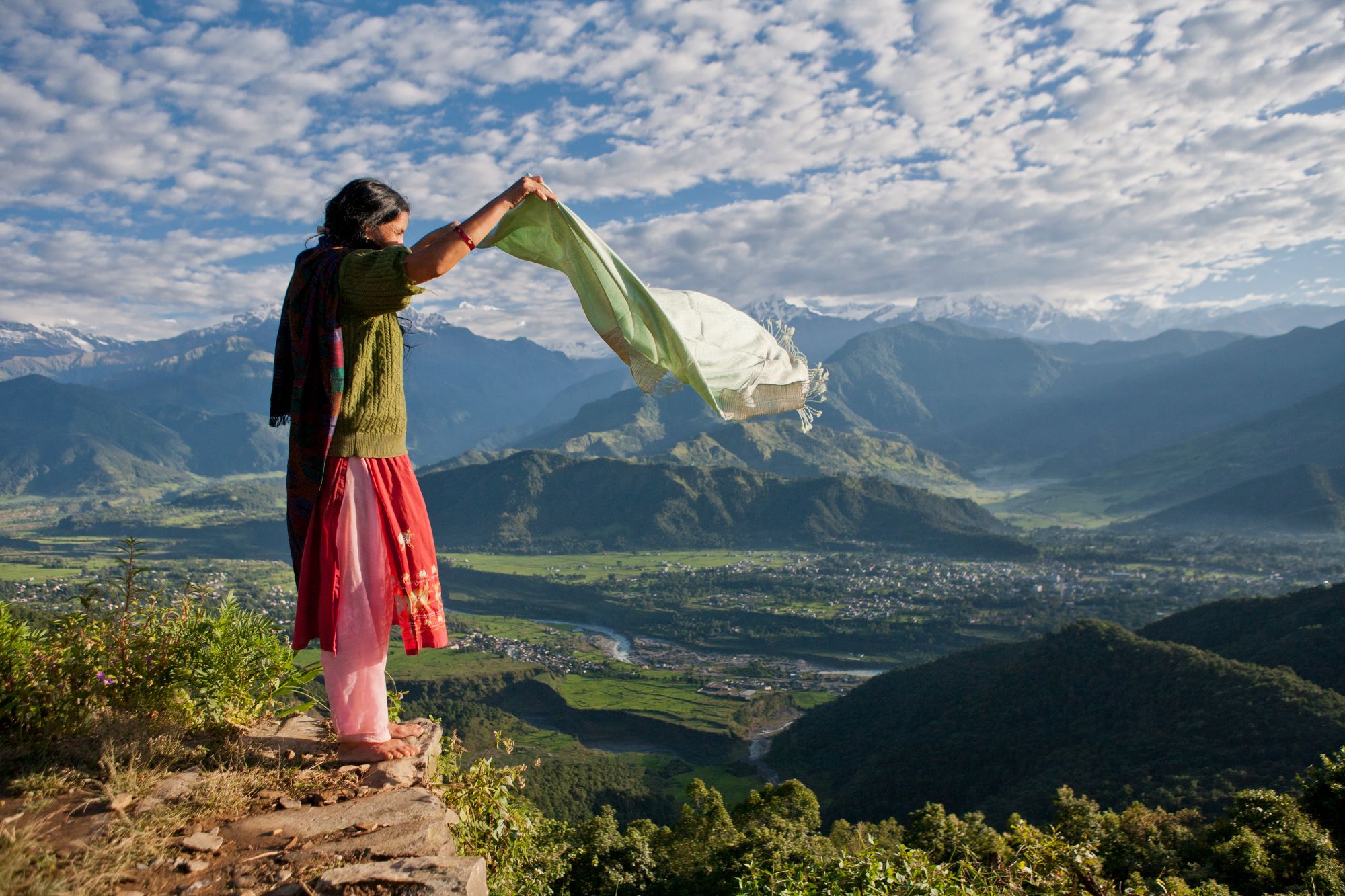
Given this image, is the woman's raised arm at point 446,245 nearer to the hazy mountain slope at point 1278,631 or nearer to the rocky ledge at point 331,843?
the rocky ledge at point 331,843

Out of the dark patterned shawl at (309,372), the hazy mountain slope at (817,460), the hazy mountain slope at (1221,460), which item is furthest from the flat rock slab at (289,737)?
the hazy mountain slope at (817,460)

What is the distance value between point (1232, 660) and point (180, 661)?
37.8m

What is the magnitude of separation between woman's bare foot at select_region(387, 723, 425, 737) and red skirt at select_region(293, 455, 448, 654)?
0.72 meters

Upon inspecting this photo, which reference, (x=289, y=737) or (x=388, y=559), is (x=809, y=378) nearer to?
(x=388, y=559)

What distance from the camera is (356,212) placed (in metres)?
3.46

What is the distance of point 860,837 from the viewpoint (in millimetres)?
14727

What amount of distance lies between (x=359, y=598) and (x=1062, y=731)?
35.6 meters

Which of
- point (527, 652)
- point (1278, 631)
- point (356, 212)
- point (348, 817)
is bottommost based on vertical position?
point (527, 652)

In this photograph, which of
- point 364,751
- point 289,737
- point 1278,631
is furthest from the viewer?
point 1278,631

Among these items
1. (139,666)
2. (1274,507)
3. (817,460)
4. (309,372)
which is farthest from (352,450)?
(817,460)

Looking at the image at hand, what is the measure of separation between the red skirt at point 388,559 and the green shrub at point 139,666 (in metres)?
0.80

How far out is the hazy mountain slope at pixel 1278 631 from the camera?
104ft

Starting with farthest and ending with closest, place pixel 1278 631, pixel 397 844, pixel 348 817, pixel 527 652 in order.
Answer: pixel 527 652 → pixel 1278 631 → pixel 348 817 → pixel 397 844

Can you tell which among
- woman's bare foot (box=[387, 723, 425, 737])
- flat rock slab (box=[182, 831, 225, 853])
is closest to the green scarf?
woman's bare foot (box=[387, 723, 425, 737])
